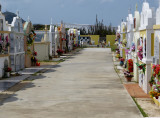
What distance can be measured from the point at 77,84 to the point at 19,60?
9.27 metres

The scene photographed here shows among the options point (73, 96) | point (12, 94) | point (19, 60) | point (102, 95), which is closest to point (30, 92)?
point (12, 94)

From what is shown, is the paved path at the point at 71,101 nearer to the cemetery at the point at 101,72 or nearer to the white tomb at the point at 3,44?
the cemetery at the point at 101,72

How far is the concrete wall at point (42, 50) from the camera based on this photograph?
36.9m

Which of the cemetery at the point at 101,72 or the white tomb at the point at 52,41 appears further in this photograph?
the white tomb at the point at 52,41

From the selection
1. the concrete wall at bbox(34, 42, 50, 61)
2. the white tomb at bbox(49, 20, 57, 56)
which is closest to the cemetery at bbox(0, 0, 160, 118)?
the concrete wall at bbox(34, 42, 50, 61)

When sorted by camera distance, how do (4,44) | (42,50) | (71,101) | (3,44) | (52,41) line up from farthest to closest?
(52,41), (42,50), (4,44), (3,44), (71,101)

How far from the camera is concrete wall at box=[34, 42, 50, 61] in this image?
1453 inches

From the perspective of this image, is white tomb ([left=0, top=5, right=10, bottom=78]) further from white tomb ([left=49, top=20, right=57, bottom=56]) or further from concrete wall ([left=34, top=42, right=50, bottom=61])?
white tomb ([left=49, top=20, right=57, bottom=56])

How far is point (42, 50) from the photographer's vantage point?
3712 centimetres

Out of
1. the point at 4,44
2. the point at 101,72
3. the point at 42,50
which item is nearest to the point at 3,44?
the point at 4,44

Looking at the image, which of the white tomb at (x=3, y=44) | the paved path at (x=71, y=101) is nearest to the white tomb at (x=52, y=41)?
the white tomb at (x=3, y=44)

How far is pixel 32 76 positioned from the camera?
2302cm

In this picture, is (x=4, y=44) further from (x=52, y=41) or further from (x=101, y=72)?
(x=52, y=41)

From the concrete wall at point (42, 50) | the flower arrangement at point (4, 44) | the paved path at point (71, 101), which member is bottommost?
the paved path at point (71, 101)
